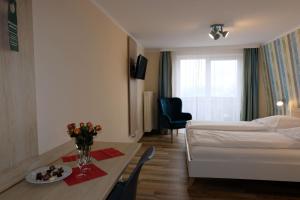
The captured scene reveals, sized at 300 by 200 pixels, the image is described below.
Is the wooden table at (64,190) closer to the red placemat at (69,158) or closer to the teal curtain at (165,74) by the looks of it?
the red placemat at (69,158)

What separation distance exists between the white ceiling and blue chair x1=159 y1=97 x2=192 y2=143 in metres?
1.64

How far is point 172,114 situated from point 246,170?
298cm

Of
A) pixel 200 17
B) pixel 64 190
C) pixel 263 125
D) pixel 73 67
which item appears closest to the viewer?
pixel 64 190

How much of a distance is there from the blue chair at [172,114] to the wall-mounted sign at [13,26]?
13.0 feet

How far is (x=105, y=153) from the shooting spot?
1.82m

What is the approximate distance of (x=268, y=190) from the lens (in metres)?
2.74

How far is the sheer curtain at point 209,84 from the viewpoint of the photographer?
5.50m

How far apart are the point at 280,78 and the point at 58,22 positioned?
438 centimetres

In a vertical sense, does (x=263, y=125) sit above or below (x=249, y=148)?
above

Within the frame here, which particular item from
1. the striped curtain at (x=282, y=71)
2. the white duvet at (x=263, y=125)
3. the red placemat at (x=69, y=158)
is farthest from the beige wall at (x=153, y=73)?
the red placemat at (x=69, y=158)

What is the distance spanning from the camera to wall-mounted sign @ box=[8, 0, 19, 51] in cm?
131

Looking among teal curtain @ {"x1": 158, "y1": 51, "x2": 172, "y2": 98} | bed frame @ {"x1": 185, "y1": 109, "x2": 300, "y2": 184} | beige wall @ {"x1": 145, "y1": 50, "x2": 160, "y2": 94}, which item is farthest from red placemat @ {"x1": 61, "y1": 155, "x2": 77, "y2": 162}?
beige wall @ {"x1": 145, "y1": 50, "x2": 160, "y2": 94}

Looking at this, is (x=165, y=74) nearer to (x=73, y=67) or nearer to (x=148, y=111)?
(x=148, y=111)

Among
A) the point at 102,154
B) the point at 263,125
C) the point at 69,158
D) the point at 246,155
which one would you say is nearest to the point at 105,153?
the point at 102,154
